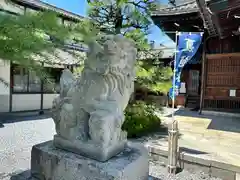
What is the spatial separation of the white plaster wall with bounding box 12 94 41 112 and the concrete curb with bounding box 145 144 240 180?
23.5 ft

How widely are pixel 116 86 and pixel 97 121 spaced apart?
0.40 metres

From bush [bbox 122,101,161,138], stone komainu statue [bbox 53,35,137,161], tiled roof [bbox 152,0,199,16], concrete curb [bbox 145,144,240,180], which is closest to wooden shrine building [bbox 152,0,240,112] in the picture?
tiled roof [bbox 152,0,199,16]

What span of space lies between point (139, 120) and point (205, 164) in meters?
2.19

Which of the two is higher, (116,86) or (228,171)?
(116,86)

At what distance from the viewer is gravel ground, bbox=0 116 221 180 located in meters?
3.25

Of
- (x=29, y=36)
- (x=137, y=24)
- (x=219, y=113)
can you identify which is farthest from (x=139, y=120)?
(x=219, y=113)

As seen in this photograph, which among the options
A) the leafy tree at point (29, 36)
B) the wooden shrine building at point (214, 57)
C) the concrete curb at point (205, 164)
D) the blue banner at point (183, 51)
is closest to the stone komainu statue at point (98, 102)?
the leafy tree at point (29, 36)

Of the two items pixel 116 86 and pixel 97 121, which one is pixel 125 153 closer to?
pixel 97 121

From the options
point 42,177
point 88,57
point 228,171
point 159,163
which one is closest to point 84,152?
point 42,177

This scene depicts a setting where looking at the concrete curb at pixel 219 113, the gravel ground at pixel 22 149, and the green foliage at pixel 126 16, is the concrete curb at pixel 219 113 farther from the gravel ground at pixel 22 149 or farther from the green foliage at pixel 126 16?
the gravel ground at pixel 22 149

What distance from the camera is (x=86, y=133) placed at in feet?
7.04

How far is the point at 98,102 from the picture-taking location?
2.04 metres

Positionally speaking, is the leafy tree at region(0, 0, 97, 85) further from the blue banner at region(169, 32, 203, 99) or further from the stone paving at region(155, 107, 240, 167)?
the blue banner at region(169, 32, 203, 99)

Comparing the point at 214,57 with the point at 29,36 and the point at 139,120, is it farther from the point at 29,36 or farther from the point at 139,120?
the point at 29,36
